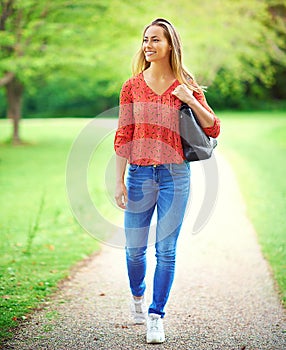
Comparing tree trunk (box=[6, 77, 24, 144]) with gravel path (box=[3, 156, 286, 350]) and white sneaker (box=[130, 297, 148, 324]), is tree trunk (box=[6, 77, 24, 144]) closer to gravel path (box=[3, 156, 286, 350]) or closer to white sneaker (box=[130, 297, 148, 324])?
gravel path (box=[3, 156, 286, 350])

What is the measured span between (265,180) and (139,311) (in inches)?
310

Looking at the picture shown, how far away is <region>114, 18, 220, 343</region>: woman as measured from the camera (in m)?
3.24

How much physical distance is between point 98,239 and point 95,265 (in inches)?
28.8

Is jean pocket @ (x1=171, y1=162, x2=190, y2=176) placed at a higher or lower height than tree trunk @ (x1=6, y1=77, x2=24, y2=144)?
higher

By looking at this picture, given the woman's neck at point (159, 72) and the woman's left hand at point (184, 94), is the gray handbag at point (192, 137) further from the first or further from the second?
the woman's neck at point (159, 72)

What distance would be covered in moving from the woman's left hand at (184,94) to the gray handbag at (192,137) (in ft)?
0.20

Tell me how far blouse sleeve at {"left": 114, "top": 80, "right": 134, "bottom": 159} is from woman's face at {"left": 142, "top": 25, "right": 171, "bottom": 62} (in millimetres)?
243

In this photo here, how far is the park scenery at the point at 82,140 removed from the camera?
17.2ft

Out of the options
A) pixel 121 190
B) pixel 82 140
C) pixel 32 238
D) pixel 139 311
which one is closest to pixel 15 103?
pixel 32 238

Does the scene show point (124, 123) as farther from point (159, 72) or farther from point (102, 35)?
point (102, 35)

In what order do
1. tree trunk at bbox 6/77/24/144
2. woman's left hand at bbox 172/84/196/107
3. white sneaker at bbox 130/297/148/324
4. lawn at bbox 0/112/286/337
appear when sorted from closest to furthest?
woman's left hand at bbox 172/84/196/107
white sneaker at bbox 130/297/148/324
lawn at bbox 0/112/286/337
tree trunk at bbox 6/77/24/144

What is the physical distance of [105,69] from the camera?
16.2 metres

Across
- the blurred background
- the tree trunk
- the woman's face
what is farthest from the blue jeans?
the tree trunk

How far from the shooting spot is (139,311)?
12.2 feet
